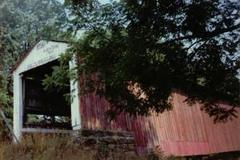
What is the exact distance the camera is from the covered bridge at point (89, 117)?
1627 centimetres

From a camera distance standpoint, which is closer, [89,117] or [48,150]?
[48,150]

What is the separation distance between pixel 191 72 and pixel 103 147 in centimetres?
615

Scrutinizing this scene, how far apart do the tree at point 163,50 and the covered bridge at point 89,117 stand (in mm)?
5129

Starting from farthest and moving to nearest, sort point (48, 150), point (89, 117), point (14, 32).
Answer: point (14, 32) → point (89, 117) → point (48, 150)

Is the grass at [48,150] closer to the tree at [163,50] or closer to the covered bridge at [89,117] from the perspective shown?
the covered bridge at [89,117]

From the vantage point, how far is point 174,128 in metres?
19.9

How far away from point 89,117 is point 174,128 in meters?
5.03

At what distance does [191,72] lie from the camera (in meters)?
9.09

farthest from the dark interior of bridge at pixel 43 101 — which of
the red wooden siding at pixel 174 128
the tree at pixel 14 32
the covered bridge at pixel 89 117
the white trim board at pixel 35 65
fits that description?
the tree at pixel 14 32

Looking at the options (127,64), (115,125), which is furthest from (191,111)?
(127,64)

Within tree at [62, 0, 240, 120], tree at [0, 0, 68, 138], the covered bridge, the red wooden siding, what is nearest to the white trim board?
the covered bridge

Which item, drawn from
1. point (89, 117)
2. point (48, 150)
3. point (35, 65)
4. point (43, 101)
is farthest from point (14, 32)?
point (48, 150)

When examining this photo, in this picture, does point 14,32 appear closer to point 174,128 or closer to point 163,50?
point 174,128

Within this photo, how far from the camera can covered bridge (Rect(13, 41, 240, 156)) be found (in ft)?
53.4
